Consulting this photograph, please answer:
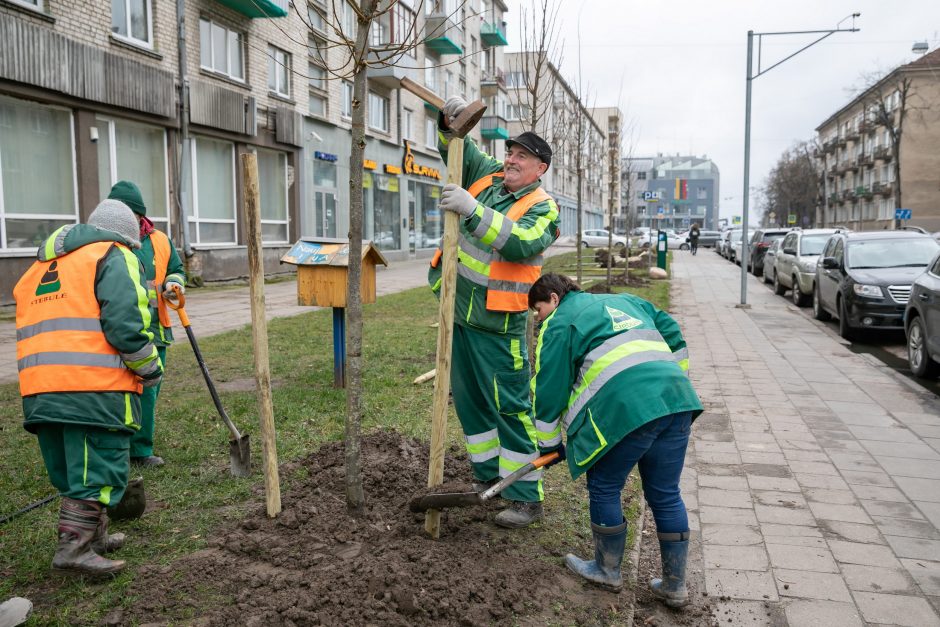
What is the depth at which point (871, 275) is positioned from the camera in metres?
11.0

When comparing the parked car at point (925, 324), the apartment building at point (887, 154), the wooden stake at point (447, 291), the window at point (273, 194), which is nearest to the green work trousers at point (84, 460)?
the wooden stake at point (447, 291)

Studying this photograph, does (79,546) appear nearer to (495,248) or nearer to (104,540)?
(104,540)

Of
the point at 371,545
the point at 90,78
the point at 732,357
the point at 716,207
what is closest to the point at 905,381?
the point at 732,357

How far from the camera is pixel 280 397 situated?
650cm

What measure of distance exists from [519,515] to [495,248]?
1.41 meters

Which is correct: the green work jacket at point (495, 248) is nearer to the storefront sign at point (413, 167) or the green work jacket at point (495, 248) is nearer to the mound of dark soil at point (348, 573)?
the mound of dark soil at point (348, 573)

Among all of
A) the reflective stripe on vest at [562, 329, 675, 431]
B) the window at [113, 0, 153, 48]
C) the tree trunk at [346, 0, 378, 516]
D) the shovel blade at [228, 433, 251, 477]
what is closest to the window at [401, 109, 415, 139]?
the window at [113, 0, 153, 48]

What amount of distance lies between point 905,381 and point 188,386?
7555 mm

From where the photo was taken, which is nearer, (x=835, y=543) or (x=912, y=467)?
(x=835, y=543)

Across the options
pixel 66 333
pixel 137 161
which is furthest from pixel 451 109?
pixel 137 161

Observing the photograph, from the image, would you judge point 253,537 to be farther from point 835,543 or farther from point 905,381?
point 905,381

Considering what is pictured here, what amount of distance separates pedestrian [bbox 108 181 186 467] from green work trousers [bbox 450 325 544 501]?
1.96 m

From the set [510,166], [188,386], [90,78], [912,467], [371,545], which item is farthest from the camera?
[90,78]

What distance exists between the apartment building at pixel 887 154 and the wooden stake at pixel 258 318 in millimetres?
46227
